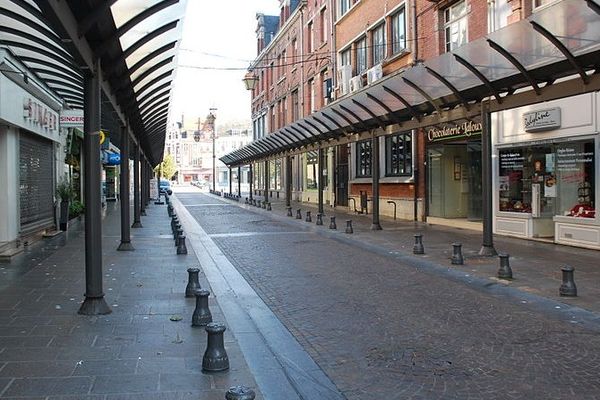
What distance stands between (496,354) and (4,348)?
4.73 meters

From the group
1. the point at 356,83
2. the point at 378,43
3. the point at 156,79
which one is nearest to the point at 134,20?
the point at 156,79

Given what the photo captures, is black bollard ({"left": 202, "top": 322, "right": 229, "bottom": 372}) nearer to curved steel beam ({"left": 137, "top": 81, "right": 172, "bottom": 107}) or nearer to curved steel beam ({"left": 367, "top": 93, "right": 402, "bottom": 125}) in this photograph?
curved steel beam ({"left": 137, "top": 81, "right": 172, "bottom": 107})

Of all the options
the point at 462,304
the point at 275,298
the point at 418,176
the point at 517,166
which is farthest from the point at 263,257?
the point at 418,176

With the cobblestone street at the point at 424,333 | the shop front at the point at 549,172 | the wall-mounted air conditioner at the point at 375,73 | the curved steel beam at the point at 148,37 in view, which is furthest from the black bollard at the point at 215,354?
the wall-mounted air conditioner at the point at 375,73

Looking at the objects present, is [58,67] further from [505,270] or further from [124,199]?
[505,270]

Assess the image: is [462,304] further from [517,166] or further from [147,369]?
[517,166]

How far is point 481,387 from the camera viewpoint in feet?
16.0

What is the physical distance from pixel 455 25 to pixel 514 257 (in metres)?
A: 9.93

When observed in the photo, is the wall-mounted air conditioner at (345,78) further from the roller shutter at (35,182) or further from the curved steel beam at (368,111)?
the roller shutter at (35,182)

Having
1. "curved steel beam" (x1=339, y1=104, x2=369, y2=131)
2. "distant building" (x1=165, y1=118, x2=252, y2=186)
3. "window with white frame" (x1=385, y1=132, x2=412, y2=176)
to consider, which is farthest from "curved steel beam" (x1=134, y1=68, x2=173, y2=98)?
"distant building" (x1=165, y1=118, x2=252, y2=186)

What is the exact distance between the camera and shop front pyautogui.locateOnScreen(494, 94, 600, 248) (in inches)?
526

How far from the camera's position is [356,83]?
88.3 feet

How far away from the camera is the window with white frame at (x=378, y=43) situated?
2495 centimetres

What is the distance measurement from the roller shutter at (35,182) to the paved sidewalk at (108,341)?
3890 mm
